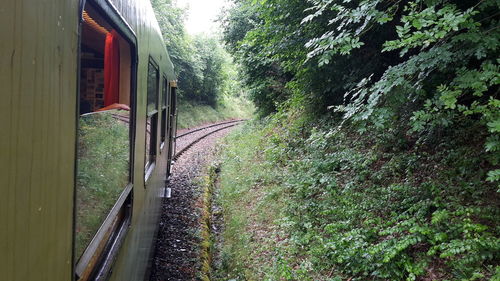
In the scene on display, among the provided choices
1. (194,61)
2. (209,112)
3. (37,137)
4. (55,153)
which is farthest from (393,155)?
(209,112)

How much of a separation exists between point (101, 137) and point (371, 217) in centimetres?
369

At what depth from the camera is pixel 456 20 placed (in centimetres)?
274

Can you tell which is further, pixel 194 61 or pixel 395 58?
pixel 194 61

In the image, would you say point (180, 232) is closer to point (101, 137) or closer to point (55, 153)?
point (101, 137)

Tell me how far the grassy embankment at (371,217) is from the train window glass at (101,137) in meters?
2.58

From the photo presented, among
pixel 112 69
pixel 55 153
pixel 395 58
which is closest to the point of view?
pixel 55 153

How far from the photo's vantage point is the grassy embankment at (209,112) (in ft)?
85.9

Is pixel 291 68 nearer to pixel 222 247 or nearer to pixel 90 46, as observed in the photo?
pixel 222 247

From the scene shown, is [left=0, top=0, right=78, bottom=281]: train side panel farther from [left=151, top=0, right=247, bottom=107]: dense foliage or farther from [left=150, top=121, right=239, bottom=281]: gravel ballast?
[left=151, top=0, right=247, bottom=107]: dense foliage

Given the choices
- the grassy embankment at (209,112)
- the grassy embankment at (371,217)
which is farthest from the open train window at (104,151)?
the grassy embankment at (209,112)

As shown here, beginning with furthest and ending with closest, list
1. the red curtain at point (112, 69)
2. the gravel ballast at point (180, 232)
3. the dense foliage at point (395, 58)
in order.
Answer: the gravel ballast at point (180, 232) → the dense foliage at point (395, 58) → the red curtain at point (112, 69)

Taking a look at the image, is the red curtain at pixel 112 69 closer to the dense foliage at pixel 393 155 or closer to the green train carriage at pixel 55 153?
the green train carriage at pixel 55 153

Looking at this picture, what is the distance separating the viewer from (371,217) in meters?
4.50

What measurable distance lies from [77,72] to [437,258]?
3699 mm
